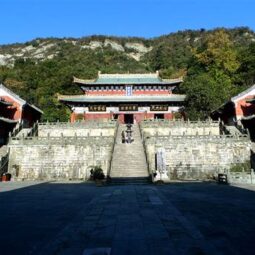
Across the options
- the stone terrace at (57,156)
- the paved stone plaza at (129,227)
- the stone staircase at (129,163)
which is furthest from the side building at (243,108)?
the paved stone plaza at (129,227)

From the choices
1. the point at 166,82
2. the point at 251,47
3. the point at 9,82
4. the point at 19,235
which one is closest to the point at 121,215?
the point at 19,235

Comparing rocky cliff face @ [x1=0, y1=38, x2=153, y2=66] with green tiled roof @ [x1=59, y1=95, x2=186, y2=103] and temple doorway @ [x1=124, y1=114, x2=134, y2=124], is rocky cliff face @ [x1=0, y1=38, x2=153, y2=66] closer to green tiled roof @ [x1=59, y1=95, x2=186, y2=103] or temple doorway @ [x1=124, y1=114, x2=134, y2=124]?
green tiled roof @ [x1=59, y1=95, x2=186, y2=103]

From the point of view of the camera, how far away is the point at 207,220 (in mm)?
9086

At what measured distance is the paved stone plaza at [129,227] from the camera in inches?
255

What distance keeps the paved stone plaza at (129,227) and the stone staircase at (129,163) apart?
11208mm

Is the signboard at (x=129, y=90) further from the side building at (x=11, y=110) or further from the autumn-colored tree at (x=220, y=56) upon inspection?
the autumn-colored tree at (x=220, y=56)

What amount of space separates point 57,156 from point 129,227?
22114 millimetres

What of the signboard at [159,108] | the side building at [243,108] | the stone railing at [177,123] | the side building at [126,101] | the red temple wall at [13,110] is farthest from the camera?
the signboard at [159,108]

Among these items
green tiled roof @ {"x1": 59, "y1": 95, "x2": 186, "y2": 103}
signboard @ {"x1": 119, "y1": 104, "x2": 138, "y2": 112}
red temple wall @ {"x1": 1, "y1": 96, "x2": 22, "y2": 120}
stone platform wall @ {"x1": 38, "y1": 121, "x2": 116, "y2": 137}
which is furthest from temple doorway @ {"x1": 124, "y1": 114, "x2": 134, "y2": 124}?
red temple wall @ {"x1": 1, "y1": 96, "x2": 22, "y2": 120}

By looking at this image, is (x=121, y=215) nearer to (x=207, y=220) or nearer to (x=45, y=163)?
(x=207, y=220)

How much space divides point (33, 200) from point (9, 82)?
63.2m

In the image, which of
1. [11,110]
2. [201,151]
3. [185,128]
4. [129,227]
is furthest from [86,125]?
[129,227]

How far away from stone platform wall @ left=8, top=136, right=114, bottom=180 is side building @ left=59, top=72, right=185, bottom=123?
51.8ft

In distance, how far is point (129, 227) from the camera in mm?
8133
